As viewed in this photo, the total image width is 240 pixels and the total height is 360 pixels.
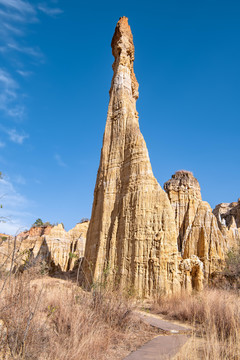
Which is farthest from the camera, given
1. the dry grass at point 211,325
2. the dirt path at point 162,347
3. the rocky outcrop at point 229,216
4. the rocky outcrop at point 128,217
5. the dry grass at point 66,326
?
the rocky outcrop at point 229,216

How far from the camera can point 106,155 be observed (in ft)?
69.2

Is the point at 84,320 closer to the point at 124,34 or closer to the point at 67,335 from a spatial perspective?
the point at 67,335

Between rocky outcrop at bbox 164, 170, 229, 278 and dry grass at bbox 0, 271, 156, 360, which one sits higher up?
rocky outcrop at bbox 164, 170, 229, 278

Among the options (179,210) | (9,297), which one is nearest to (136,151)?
(9,297)

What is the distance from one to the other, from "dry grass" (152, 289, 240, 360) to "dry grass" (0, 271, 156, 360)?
129cm

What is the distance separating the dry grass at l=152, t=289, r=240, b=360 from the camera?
13.3ft

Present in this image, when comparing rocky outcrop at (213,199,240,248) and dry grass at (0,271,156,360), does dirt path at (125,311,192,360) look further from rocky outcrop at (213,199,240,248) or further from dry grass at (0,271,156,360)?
rocky outcrop at (213,199,240,248)

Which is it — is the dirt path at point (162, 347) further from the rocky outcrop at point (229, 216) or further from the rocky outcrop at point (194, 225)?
the rocky outcrop at point (229, 216)

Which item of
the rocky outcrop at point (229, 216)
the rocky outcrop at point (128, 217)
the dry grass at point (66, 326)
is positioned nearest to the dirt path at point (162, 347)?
the dry grass at point (66, 326)

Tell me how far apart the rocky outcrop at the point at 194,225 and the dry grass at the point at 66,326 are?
20.8 meters

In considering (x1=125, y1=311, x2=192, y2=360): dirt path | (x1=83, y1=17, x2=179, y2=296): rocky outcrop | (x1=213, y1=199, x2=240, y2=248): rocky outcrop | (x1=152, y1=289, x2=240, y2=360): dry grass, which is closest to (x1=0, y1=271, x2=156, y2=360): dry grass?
(x1=125, y1=311, x2=192, y2=360): dirt path

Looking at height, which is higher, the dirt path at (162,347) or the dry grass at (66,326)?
the dry grass at (66,326)

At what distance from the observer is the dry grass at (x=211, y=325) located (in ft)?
13.3

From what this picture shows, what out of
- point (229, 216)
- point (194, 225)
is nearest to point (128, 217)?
point (194, 225)
